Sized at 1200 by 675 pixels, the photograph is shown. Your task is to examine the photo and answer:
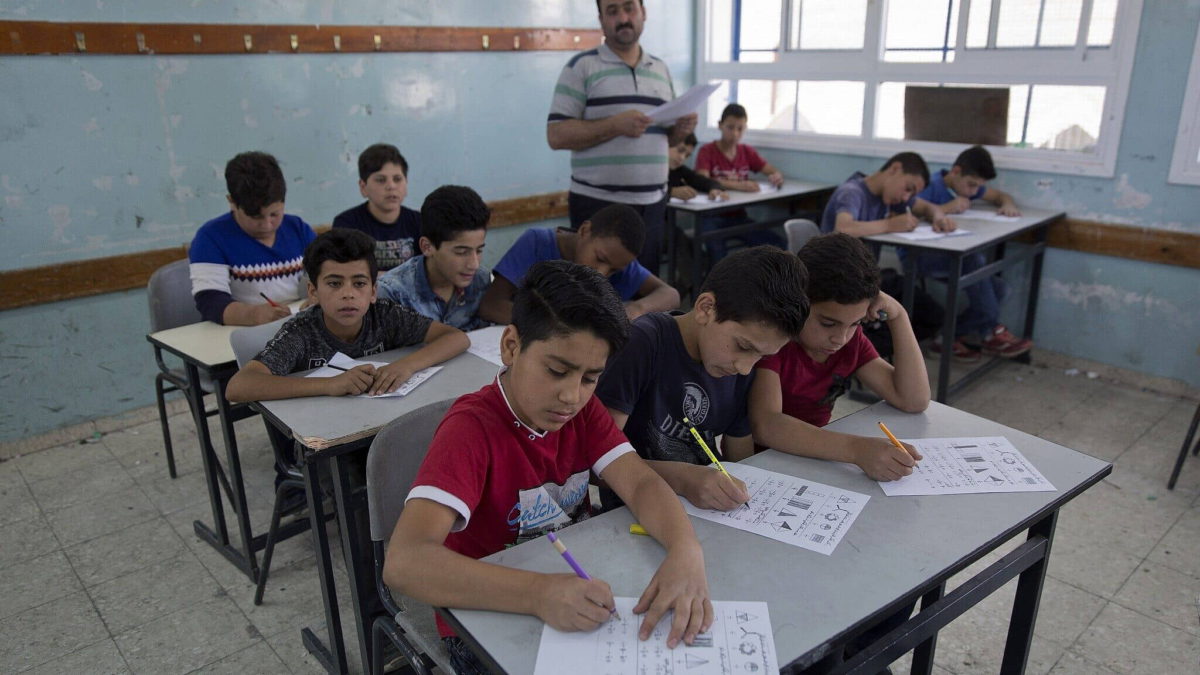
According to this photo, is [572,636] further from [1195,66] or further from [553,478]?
[1195,66]

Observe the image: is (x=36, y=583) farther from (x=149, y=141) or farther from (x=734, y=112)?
(x=734, y=112)

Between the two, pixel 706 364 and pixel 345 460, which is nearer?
pixel 706 364

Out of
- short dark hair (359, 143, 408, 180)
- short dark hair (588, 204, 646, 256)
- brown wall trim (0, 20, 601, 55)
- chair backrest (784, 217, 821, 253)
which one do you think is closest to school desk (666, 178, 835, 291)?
chair backrest (784, 217, 821, 253)

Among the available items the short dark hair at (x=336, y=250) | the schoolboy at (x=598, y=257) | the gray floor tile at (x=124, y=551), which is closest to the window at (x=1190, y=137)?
the schoolboy at (x=598, y=257)

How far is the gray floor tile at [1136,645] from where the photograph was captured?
1915 millimetres

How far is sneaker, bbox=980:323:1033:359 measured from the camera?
3.89 metres

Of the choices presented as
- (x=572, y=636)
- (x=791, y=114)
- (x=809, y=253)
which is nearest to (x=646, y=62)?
(x=809, y=253)

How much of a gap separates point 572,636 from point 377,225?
2.24 meters

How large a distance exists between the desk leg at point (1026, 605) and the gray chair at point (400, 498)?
109 centimetres

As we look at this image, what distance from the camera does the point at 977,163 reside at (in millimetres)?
3812

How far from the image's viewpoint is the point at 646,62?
3.16 m

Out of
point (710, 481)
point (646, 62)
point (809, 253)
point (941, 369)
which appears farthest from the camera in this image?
point (941, 369)

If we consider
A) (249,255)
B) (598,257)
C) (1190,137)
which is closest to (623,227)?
(598,257)

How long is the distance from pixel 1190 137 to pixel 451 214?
316 cm
